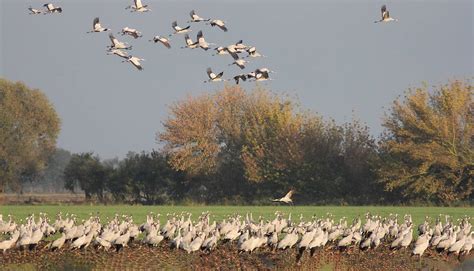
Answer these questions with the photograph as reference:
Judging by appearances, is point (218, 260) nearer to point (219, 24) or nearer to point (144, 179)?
point (219, 24)

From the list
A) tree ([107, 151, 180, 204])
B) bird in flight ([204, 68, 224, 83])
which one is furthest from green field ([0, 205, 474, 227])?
tree ([107, 151, 180, 204])

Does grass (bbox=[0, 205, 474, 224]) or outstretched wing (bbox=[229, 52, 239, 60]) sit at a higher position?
outstretched wing (bbox=[229, 52, 239, 60])

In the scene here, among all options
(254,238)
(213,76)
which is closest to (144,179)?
(213,76)

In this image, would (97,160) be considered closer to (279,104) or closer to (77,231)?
(279,104)

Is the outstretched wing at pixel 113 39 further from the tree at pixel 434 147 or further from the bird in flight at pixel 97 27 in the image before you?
the tree at pixel 434 147

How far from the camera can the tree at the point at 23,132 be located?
9462 centimetres

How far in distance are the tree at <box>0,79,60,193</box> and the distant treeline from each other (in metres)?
8.86

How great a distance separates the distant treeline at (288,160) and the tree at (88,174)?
0.11 meters

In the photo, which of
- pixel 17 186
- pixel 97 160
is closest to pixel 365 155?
pixel 97 160

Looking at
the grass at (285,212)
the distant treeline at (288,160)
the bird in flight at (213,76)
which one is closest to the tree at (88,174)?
the distant treeline at (288,160)

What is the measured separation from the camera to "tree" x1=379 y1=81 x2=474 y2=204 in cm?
6581

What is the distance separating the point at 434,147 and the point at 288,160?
12965mm

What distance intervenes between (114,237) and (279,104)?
174ft

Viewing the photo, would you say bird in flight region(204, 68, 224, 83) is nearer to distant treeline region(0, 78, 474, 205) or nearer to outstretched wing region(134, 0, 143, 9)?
outstretched wing region(134, 0, 143, 9)
